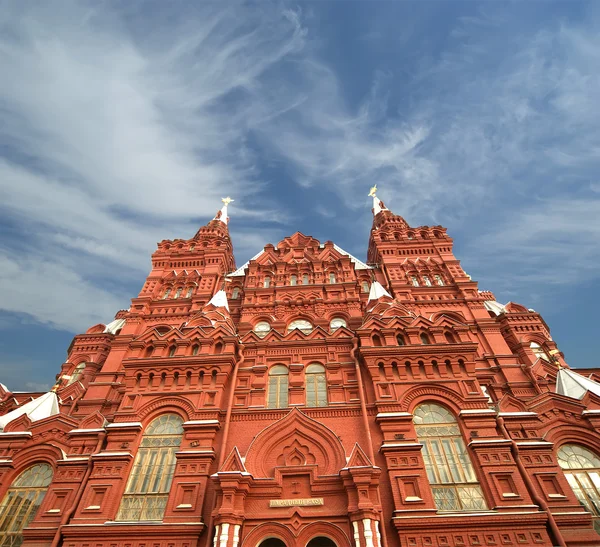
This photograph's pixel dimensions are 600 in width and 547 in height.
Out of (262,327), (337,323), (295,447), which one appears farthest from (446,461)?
(262,327)

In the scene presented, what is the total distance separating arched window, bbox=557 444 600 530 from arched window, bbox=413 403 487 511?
3.88 meters

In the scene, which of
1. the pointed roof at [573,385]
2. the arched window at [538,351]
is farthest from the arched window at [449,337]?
the arched window at [538,351]

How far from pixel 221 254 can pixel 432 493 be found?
65.3 ft

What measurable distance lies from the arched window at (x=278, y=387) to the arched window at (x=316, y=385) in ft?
3.17

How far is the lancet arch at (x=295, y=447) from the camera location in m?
14.2

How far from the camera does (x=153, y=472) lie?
1458 cm

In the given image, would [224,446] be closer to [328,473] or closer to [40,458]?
[328,473]

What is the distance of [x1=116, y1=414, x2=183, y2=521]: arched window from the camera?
44.7 feet

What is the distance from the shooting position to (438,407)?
15789mm

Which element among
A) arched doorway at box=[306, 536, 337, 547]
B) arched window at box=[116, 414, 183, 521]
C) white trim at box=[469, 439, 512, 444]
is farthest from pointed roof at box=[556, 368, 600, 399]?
arched window at box=[116, 414, 183, 521]

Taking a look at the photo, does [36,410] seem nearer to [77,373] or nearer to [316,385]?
[77,373]

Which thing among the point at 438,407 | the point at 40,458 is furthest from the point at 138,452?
the point at 438,407

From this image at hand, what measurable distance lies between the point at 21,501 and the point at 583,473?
69.3 ft

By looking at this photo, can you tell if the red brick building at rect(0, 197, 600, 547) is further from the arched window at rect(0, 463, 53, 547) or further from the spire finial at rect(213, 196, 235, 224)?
the spire finial at rect(213, 196, 235, 224)
